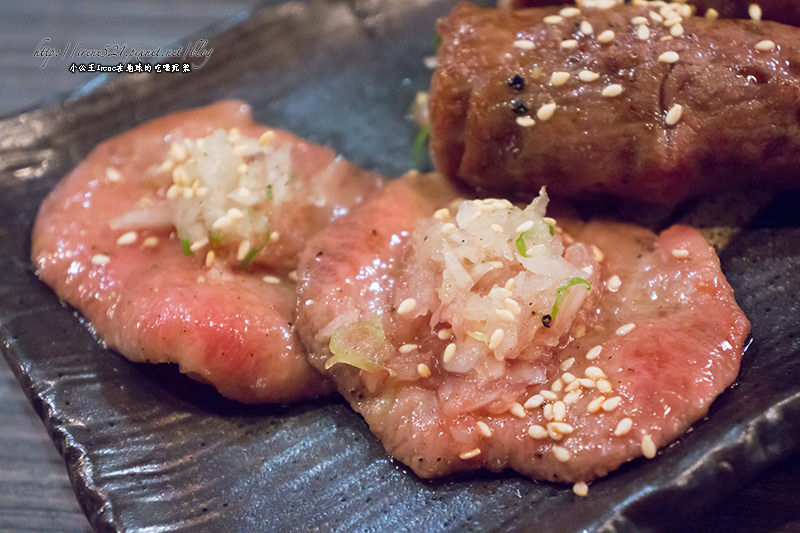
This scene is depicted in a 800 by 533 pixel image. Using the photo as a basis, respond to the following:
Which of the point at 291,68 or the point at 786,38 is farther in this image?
the point at 291,68

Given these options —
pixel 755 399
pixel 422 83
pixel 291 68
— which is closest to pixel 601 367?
pixel 755 399

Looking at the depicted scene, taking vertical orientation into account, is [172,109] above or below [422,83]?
above

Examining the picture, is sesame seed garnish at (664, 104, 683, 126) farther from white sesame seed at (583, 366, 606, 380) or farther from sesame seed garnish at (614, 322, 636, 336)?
white sesame seed at (583, 366, 606, 380)

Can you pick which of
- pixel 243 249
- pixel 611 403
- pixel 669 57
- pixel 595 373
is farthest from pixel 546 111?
pixel 243 249

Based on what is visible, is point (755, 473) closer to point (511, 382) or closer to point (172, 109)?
point (511, 382)

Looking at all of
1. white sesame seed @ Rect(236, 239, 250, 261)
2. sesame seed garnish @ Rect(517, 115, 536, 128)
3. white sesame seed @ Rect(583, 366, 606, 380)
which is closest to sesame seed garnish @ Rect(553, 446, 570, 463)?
white sesame seed @ Rect(583, 366, 606, 380)

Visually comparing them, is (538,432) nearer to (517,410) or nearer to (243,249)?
(517,410)
